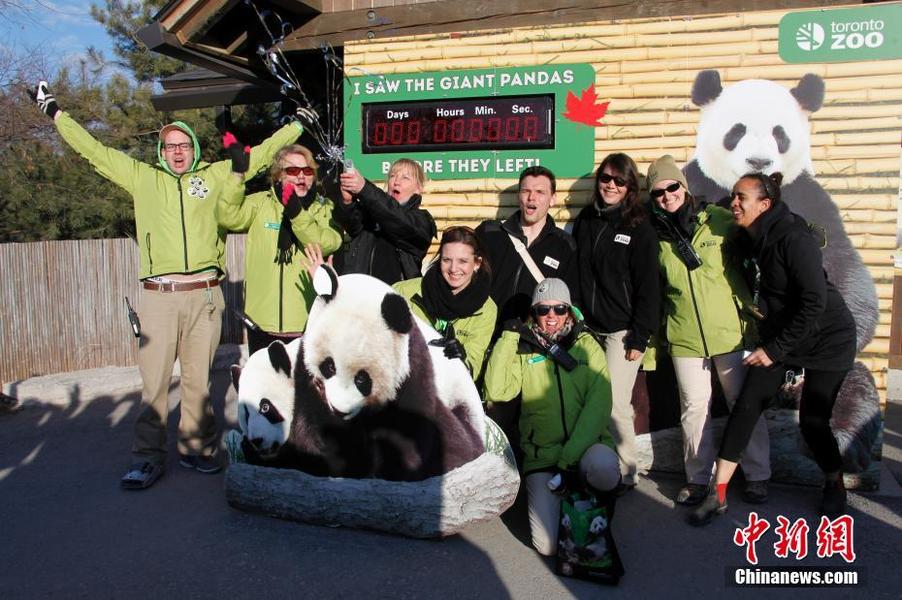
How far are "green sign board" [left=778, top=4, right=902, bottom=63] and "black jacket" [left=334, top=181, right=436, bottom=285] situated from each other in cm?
293

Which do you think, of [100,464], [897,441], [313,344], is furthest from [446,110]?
[897,441]

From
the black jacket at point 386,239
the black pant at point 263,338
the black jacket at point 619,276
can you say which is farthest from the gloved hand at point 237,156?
the black jacket at point 619,276

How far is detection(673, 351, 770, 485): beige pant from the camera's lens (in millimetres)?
4086

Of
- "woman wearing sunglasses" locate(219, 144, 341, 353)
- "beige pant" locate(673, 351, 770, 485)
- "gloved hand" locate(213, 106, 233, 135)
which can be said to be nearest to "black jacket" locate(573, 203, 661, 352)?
"beige pant" locate(673, 351, 770, 485)

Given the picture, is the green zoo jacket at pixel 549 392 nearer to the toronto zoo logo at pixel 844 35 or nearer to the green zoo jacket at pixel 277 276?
the green zoo jacket at pixel 277 276

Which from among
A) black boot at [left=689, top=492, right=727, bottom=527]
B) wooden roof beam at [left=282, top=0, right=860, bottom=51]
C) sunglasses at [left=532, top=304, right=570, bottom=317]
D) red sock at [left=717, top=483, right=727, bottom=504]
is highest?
wooden roof beam at [left=282, top=0, right=860, bottom=51]

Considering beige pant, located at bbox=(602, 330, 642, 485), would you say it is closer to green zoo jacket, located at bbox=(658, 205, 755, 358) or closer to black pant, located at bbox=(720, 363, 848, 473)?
green zoo jacket, located at bbox=(658, 205, 755, 358)

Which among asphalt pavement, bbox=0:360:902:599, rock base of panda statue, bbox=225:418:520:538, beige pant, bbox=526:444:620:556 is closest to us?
asphalt pavement, bbox=0:360:902:599

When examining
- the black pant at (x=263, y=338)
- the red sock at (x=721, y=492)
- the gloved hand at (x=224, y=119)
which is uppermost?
the gloved hand at (x=224, y=119)

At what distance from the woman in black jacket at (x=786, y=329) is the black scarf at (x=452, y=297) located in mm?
1549

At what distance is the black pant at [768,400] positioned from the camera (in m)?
3.84

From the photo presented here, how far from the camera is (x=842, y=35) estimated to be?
→ 4.62m

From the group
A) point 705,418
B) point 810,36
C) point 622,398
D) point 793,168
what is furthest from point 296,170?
point 810,36

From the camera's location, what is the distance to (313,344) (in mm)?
3756
